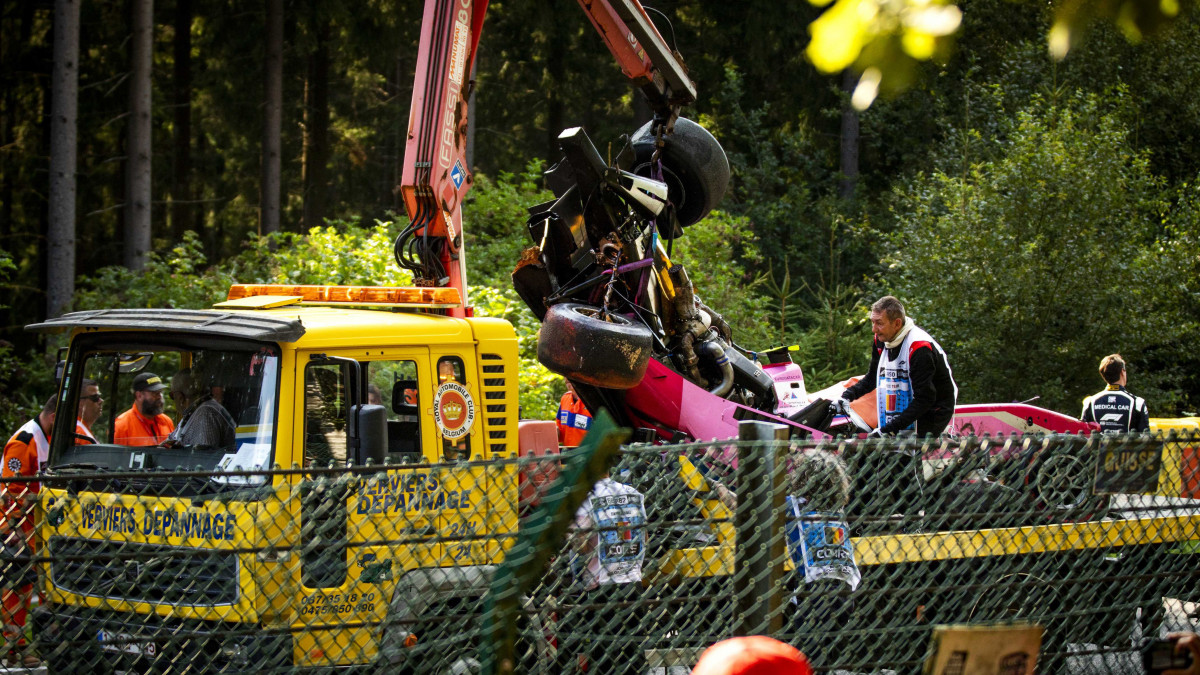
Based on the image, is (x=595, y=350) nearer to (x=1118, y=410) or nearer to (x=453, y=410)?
(x=453, y=410)

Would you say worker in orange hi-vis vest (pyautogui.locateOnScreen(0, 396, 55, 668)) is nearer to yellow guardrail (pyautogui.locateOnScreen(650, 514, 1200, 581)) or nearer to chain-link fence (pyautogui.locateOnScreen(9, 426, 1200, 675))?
chain-link fence (pyautogui.locateOnScreen(9, 426, 1200, 675))

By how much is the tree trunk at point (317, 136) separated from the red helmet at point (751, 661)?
24248 mm

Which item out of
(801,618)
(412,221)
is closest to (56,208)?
(412,221)

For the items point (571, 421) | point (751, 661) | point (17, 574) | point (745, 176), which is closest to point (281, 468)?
point (17, 574)

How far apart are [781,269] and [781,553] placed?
22094 mm

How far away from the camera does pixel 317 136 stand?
26.8m

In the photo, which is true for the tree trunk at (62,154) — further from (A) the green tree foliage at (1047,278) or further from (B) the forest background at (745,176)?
(A) the green tree foliage at (1047,278)

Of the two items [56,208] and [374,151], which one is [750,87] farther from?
[56,208]

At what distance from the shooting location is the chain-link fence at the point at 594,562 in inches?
140

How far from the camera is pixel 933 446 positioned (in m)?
4.22

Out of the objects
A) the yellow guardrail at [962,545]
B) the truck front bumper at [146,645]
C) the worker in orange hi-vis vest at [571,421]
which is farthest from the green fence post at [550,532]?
the worker in orange hi-vis vest at [571,421]

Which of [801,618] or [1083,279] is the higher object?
[1083,279]

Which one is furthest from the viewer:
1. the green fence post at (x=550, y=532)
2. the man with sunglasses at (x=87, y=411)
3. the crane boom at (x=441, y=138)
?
the crane boom at (x=441, y=138)

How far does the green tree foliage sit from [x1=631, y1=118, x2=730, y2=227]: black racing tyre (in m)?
7.83
